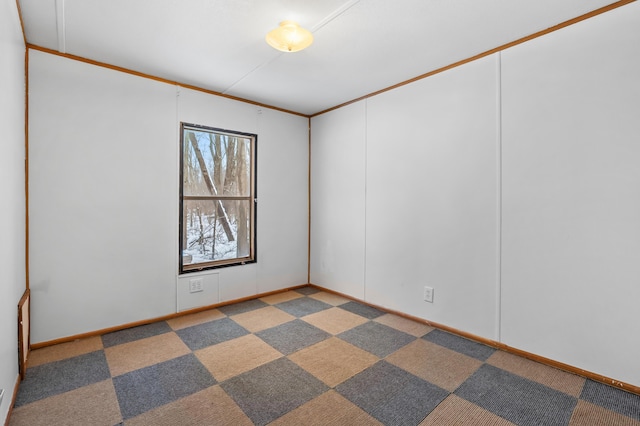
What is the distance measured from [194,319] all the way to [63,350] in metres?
1.04

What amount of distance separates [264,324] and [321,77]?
2501 millimetres

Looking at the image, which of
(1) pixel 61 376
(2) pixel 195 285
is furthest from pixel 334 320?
(1) pixel 61 376

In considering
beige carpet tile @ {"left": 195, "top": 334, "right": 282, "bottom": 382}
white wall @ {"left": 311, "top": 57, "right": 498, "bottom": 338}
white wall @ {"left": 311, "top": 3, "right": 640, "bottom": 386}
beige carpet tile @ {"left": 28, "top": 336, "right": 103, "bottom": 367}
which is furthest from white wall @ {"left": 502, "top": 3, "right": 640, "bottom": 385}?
beige carpet tile @ {"left": 28, "top": 336, "right": 103, "bottom": 367}

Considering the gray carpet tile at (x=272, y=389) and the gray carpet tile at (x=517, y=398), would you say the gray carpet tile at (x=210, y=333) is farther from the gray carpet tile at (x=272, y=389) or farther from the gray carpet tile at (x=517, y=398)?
the gray carpet tile at (x=517, y=398)

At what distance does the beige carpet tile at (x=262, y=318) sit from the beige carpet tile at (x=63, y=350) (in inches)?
46.7

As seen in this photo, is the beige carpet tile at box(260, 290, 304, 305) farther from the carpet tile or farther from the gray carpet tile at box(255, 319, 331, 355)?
the gray carpet tile at box(255, 319, 331, 355)

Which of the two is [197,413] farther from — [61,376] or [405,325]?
[405,325]

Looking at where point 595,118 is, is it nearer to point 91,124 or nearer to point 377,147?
point 377,147

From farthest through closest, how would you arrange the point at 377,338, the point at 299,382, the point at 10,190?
the point at 377,338 → the point at 299,382 → the point at 10,190

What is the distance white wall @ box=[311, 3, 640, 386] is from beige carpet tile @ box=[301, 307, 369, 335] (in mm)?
425

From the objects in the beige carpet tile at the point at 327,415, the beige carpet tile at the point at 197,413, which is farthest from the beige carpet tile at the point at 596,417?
the beige carpet tile at the point at 197,413

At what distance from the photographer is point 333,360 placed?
2.39 meters

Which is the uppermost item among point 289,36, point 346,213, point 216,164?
point 289,36

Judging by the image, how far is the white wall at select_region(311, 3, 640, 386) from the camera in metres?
2.01
